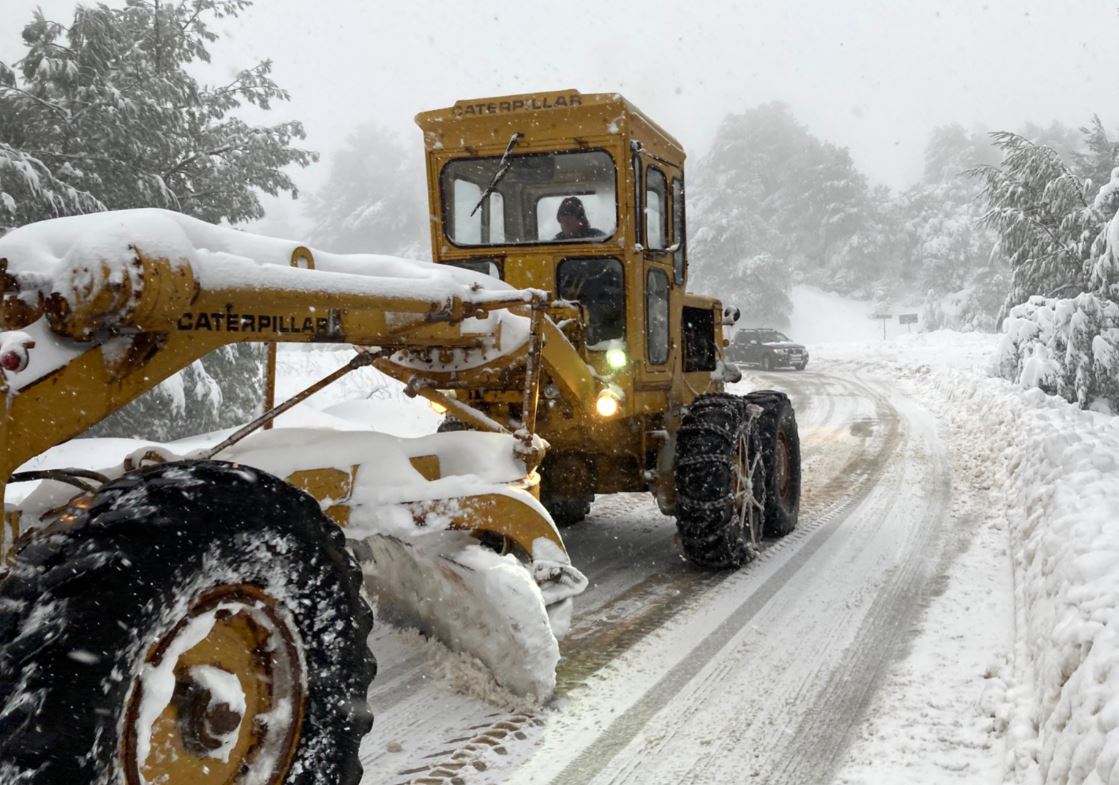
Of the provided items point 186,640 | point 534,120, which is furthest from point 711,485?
point 186,640

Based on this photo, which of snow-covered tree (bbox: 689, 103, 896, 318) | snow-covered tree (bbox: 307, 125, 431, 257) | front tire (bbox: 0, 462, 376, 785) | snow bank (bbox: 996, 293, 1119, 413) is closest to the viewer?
front tire (bbox: 0, 462, 376, 785)

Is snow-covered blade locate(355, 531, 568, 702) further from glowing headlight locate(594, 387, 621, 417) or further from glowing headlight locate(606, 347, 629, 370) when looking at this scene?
glowing headlight locate(606, 347, 629, 370)

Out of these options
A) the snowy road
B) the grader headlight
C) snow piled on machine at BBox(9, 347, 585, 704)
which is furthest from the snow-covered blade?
the grader headlight

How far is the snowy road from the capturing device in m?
3.34

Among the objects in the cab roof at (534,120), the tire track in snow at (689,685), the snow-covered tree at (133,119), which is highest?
the snow-covered tree at (133,119)

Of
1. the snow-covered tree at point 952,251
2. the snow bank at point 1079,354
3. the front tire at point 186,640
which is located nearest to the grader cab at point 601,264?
the front tire at point 186,640

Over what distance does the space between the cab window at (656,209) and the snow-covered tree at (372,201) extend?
53.2 m

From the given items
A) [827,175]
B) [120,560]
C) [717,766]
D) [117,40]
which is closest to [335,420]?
[117,40]

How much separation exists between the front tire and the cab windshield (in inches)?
142

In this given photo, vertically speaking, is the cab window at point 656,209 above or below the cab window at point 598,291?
above

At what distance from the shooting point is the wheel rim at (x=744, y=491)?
6016 millimetres

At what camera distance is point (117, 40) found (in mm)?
11039

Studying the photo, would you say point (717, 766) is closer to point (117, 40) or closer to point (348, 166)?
point (117, 40)

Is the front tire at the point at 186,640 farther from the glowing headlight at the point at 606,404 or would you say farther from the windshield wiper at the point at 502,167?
the windshield wiper at the point at 502,167
